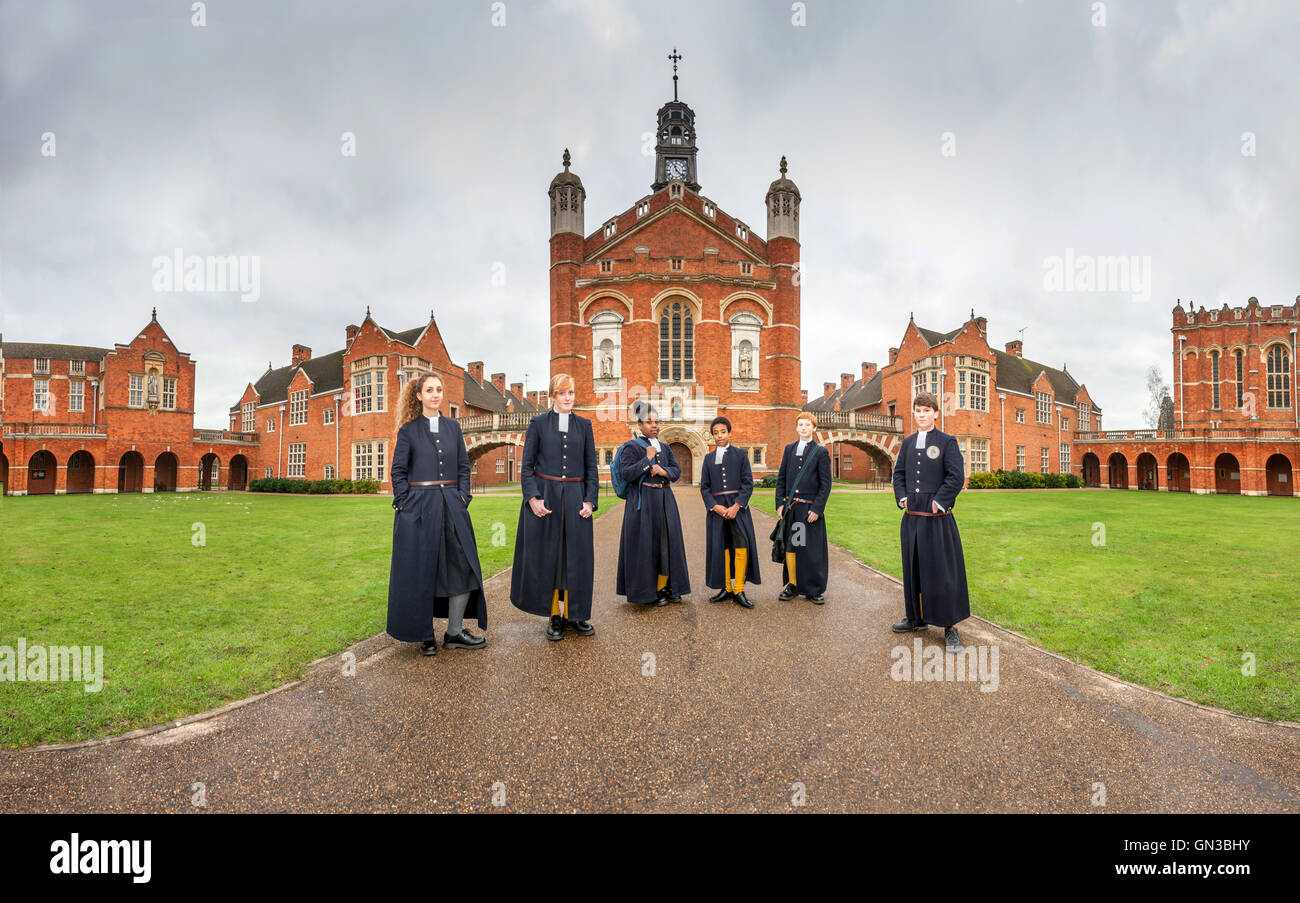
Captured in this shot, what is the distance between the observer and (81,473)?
115ft

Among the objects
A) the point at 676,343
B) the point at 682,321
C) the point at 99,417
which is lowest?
the point at 99,417

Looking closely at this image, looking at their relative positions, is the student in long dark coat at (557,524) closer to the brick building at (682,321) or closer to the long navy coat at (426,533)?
the long navy coat at (426,533)

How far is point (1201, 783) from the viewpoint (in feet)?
9.16

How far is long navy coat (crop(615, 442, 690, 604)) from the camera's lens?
20.7 feet

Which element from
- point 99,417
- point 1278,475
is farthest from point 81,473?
point 1278,475

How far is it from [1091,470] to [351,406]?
193 ft

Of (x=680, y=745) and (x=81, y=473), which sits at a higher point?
(x=81, y=473)

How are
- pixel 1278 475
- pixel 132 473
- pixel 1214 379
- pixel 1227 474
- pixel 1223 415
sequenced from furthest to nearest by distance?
pixel 1214 379 → pixel 1223 415 → pixel 132 473 → pixel 1227 474 → pixel 1278 475

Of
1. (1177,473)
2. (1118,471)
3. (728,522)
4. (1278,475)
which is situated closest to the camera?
(728,522)

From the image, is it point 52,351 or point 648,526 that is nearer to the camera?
point 648,526

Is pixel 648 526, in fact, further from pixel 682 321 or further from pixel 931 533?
pixel 682 321

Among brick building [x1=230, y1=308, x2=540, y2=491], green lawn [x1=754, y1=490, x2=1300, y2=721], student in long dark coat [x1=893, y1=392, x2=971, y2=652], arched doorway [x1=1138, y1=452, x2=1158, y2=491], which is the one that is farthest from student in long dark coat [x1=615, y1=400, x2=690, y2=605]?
arched doorway [x1=1138, y1=452, x2=1158, y2=491]

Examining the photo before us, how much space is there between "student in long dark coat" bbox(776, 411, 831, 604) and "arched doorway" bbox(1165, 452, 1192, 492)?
47360 mm
